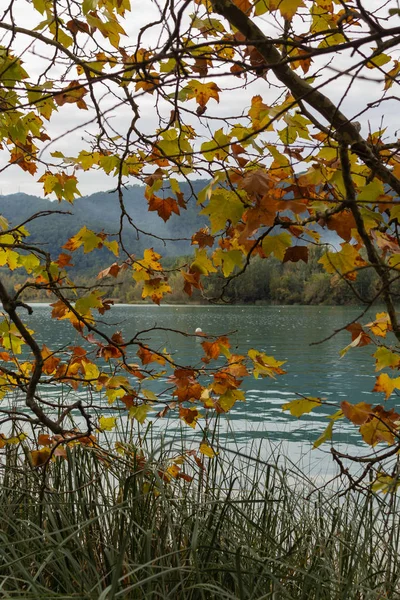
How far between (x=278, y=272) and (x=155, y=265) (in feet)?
296

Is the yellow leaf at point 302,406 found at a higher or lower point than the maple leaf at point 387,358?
lower

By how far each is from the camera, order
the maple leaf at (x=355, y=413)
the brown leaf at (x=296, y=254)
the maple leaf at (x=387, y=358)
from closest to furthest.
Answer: the brown leaf at (x=296, y=254), the maple leaf at (x=355, y=413), the maple leaf at (x=387, y=358)

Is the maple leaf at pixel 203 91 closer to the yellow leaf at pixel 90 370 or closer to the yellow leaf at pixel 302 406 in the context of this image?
the yellow leaf at pixel 302 406

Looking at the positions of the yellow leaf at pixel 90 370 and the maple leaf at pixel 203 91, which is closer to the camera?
the maple leaf at pixel 203 91

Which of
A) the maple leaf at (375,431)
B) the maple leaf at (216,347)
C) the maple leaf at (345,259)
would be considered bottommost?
the maple leaf at (375,431)

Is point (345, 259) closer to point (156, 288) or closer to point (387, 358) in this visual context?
point (387, 358)

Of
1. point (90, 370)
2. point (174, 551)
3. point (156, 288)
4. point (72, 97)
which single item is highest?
point (72, 97)

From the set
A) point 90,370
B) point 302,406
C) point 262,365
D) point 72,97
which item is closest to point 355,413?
point 302,406

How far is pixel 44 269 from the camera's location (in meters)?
2.45

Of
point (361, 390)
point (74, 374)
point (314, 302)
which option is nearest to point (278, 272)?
point (314, 302)

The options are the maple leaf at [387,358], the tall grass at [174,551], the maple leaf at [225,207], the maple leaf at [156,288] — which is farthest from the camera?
the maple leaf at [156,288]

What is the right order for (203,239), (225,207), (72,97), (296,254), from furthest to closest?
(72,97) → (203,239) → (296,254) → (225,207)

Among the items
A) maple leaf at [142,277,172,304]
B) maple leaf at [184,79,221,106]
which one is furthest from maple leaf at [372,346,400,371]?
maple leaf at [184,79,221,106]

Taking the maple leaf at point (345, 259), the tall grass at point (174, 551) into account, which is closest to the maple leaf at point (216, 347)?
the tall grass at point (174, 551)
